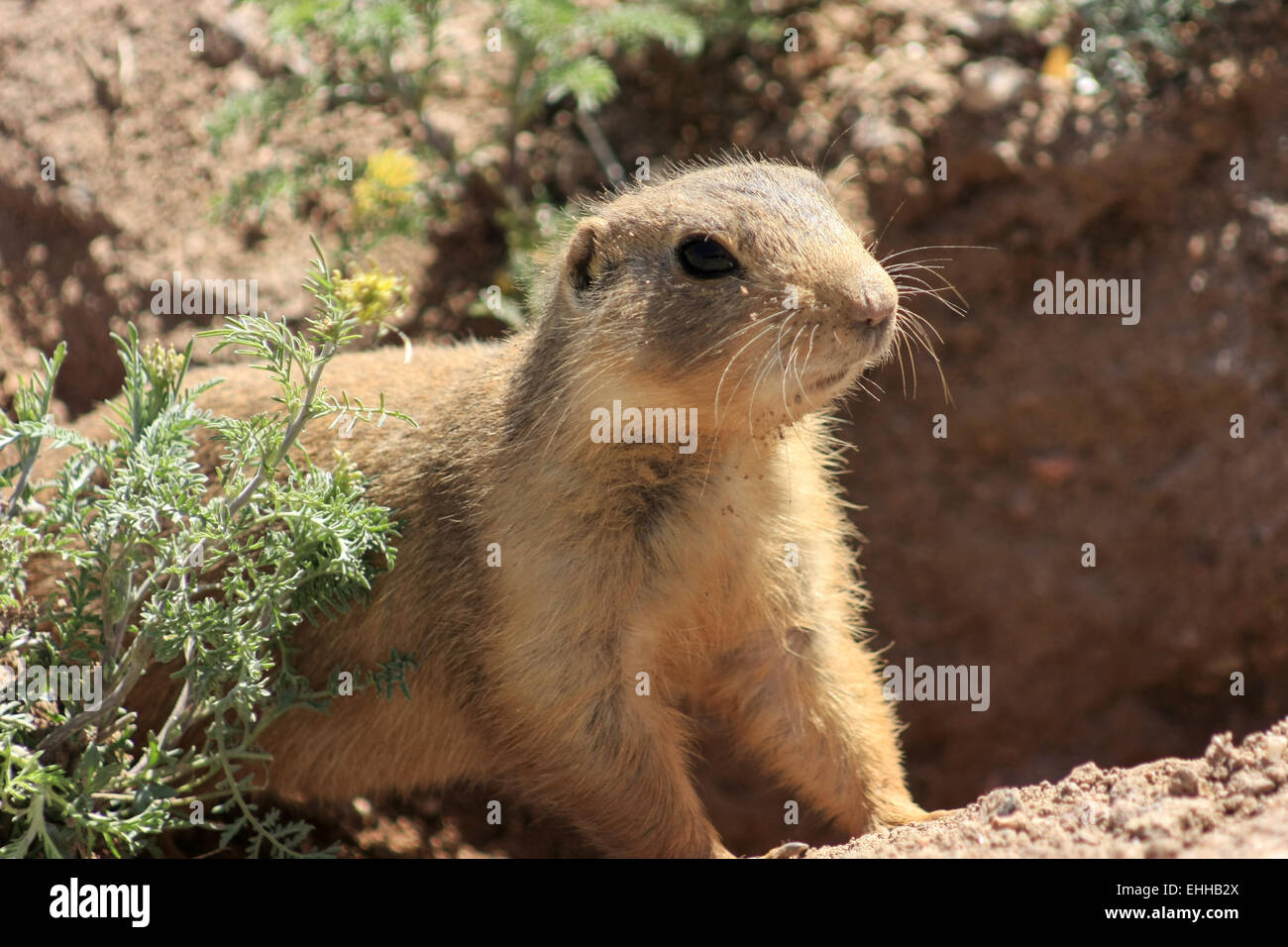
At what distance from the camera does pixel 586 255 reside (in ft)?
16.3

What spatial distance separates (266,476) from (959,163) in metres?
4.98

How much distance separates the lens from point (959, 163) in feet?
24.6

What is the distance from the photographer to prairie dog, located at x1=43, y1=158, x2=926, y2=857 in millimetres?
4449

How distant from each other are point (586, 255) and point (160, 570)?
2069 millimetres

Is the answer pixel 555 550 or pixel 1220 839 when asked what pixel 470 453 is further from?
pixel 1220 839

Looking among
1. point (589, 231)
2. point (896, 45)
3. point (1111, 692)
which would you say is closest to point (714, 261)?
point (589, 231)

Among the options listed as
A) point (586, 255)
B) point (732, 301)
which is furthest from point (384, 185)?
point (732, 301)

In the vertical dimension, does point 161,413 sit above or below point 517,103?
below

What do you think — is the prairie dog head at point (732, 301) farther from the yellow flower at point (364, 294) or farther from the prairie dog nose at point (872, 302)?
the yellow flower at point (364, 294)

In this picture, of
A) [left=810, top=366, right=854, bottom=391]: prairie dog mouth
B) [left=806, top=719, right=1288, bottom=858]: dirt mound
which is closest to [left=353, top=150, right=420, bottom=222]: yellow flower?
[left=810, top=366, right=854, bottom=391]: prairie dog mouth

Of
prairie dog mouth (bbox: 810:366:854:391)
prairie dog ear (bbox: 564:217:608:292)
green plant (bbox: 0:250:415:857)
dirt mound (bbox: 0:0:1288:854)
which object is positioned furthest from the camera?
dirt mound (bbox: 0:0:1288:854)

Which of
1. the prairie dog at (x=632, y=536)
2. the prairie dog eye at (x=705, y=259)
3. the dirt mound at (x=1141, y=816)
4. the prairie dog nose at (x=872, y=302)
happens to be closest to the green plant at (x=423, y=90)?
the prairie dog at (x=632, y=536)

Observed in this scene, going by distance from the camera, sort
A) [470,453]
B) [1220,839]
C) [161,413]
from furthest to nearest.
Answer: [470,453] → [161,413] → [1220,839]

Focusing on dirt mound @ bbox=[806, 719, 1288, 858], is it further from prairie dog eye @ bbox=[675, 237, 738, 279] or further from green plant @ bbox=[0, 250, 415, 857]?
green plant @ bbox=[0, 250, 415, 857]
